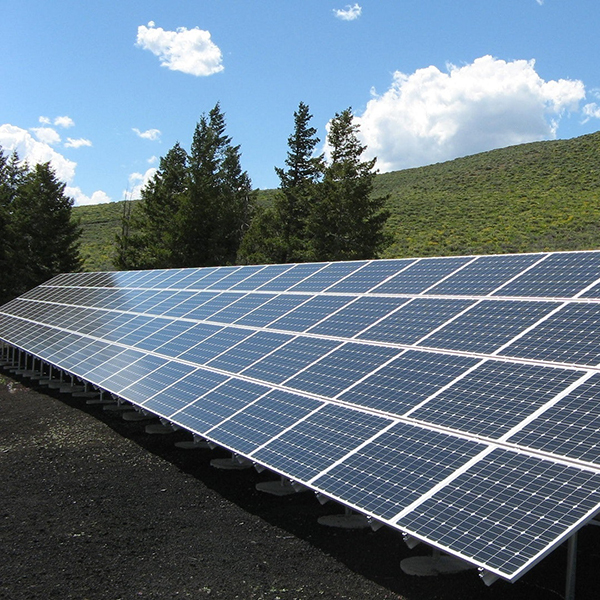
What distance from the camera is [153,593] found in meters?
7.98

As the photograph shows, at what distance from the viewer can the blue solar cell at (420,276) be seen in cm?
1478

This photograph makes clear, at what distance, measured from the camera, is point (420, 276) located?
1538 cm

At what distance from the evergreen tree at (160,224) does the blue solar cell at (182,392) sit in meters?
36.5

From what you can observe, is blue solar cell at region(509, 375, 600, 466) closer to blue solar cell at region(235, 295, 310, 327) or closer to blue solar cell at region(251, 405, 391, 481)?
blue solar cell at region(251, 405, 391, 481)

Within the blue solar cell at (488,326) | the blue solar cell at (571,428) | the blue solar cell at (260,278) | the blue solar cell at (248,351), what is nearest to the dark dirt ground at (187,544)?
the blue solar cell at (571,428)

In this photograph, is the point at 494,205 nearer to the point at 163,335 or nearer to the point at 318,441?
the point at 163,335

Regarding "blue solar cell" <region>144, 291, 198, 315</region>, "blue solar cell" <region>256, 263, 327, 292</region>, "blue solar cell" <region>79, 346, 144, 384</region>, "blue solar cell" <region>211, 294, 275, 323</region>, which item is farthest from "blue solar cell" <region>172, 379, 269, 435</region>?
"blue solar cell" <region>144, 291, 198, 315</region>

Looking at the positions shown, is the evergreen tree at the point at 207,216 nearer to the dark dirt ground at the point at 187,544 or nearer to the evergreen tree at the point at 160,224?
the evergreen tree at the point at 160,224

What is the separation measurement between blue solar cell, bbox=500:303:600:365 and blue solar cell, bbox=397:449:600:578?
2.42m

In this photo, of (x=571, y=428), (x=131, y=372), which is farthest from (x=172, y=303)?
(x=571, y=428)

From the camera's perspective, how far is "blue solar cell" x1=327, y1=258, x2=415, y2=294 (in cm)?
1625

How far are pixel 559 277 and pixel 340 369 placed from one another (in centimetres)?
461

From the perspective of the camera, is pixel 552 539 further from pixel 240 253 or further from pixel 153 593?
pixel 240 253

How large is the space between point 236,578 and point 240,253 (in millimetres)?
44182
